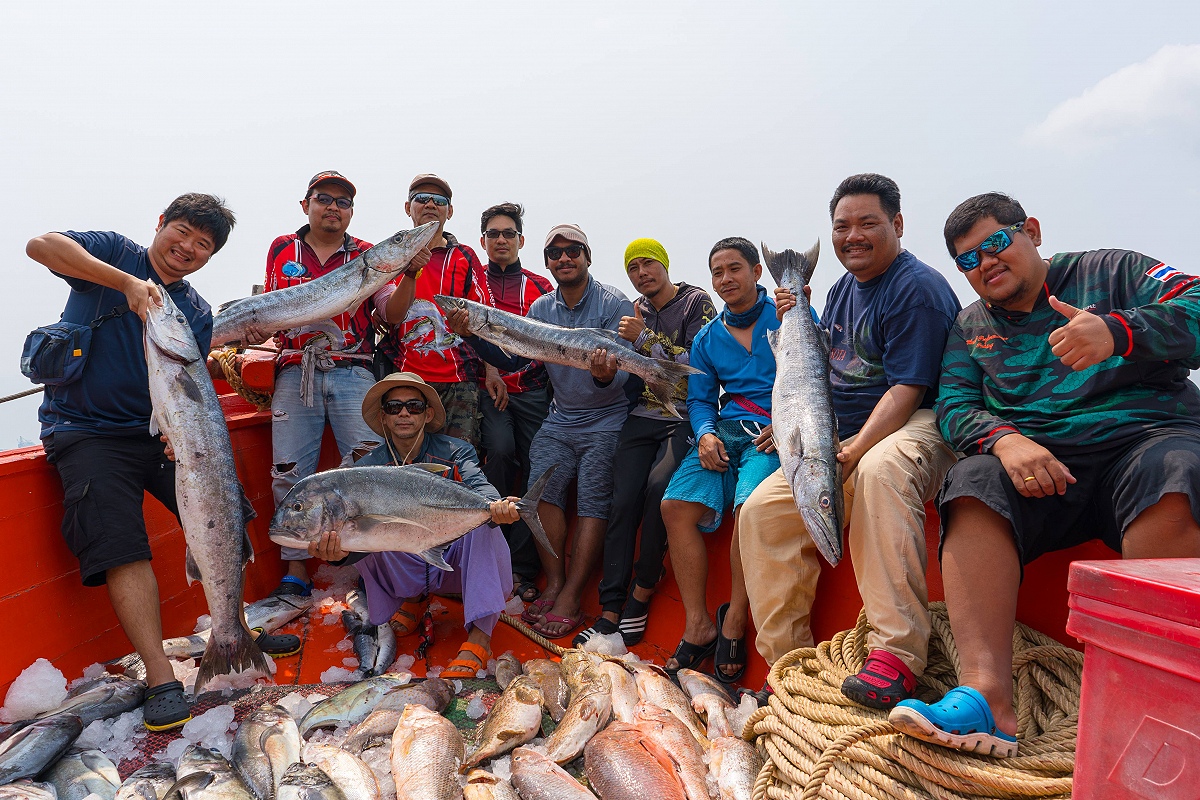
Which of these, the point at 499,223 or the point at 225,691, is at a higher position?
the point at 499,223

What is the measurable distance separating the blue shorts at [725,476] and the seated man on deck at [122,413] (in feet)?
9.67

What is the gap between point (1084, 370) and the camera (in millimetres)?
2912

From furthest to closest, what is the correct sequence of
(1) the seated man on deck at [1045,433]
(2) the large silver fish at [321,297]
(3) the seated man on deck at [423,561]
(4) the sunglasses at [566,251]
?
(4) the sunglasses at [566,251], (2) the large silver fish at [321,297], (3) the seated man on deck at [423,561], (1) the seated man on deck at [1045,433]

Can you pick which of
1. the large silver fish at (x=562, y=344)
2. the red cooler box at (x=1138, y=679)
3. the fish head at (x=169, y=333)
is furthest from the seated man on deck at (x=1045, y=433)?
the fish head at (x=169, y=333)

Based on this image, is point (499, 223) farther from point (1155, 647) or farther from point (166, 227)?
point (1155, 647)

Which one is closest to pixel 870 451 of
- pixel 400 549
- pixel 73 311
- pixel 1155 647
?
pixel 1155 647

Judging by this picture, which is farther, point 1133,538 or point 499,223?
point 499,223

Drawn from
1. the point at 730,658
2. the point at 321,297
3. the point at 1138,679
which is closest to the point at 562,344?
the point at 321,297

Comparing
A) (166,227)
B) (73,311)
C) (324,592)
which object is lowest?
(324,592)

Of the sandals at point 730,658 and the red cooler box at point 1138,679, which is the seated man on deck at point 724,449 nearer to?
the sandals at point 730,658

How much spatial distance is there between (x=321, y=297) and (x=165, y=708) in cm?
280

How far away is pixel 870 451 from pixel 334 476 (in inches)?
114

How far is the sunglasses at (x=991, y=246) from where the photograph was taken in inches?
122

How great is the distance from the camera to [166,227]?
159 inches
